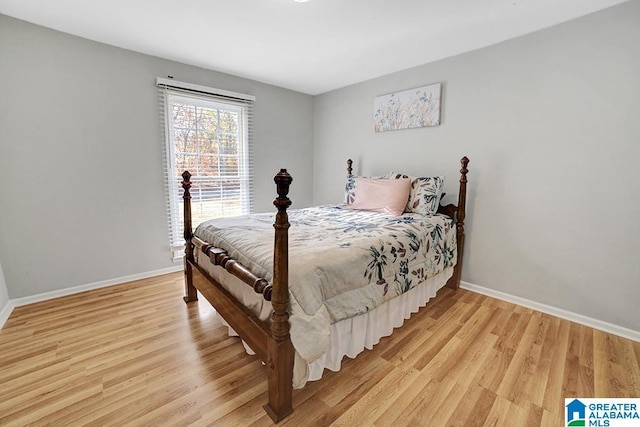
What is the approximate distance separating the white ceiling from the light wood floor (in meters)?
2.31

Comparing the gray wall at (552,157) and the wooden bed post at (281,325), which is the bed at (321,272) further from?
the gray wall at (552,157)

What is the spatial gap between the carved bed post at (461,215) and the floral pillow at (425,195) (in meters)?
0.19

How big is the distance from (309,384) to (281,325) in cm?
53

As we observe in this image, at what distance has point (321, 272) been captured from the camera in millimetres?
1439

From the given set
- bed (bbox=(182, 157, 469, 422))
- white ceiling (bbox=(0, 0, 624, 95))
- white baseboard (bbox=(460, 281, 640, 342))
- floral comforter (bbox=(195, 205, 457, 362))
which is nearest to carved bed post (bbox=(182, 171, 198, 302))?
bed (bbox=(182, 157, 469, 422))

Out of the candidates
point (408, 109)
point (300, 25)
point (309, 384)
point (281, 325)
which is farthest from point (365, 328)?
point (408, 109)

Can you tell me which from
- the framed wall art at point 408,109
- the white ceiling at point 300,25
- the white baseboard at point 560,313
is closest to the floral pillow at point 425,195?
the framed wall art at point 408,109

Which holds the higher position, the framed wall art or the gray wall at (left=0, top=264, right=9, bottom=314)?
the framed wall art

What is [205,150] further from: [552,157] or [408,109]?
[552,157]

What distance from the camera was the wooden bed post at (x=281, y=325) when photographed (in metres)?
1.21

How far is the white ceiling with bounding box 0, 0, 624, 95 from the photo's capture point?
6.40 feet

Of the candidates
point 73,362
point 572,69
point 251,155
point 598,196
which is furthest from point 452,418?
point 251,155

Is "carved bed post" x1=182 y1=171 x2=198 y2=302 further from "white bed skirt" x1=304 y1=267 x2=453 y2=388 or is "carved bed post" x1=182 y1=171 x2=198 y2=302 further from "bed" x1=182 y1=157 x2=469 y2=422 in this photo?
"white bed skirt" x1=304 y1=267 x2=453 y2=388

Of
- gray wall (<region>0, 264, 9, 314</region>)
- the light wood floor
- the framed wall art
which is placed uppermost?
the framed wall art
